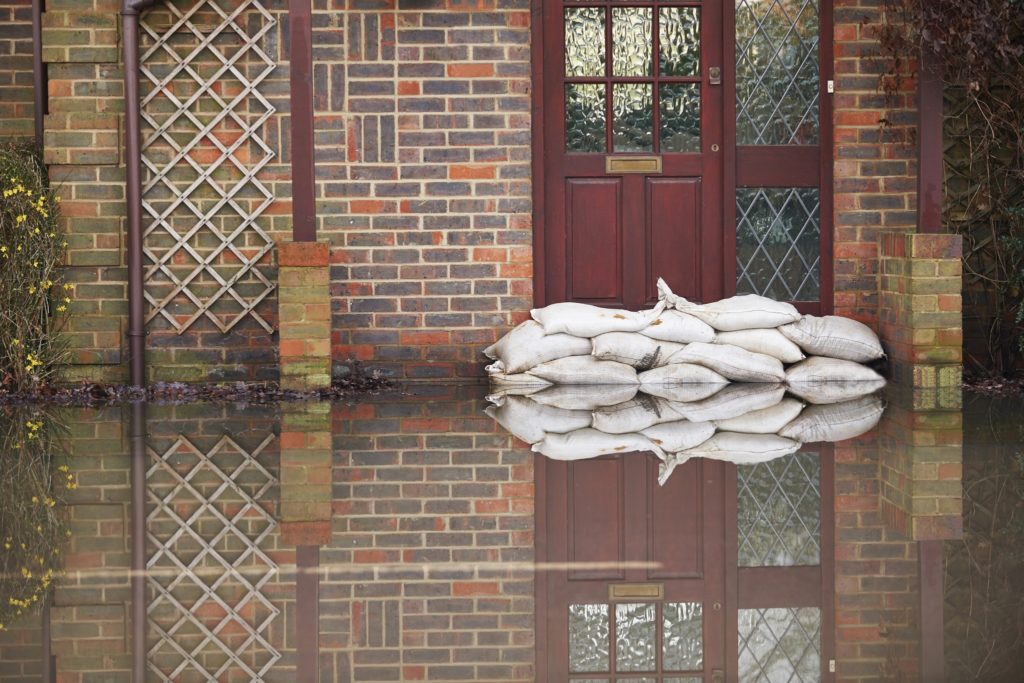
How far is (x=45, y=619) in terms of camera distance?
3895 mm

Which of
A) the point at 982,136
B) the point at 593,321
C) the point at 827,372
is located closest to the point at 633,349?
the point at 593,321

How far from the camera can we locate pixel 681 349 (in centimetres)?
828

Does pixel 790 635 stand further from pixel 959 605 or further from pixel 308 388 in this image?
pixel 308 388

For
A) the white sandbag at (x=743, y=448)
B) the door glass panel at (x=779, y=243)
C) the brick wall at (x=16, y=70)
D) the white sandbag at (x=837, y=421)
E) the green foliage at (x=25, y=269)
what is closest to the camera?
the white sandbag at (x=743, y=448)

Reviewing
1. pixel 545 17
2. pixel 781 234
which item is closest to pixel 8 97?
pixel 545 17

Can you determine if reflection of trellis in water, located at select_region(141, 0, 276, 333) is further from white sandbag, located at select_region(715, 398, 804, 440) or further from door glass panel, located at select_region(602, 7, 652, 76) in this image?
white sandbag, located at select_region(715, 398, 804, 440)

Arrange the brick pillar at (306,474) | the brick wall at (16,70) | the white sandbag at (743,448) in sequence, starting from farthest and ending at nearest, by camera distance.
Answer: the brick wall at (16,70) → the white sandbag at (743,448) → the brick pillar at (306,474)

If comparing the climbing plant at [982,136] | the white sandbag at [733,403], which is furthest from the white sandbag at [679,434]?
the climbing plant at [982,136]

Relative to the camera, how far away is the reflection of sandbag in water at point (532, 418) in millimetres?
6766

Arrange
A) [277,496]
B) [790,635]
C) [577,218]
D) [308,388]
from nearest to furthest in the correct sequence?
[790,635] → [277,496] → [308,388] → [577,218]

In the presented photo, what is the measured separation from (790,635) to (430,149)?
17.2 ft

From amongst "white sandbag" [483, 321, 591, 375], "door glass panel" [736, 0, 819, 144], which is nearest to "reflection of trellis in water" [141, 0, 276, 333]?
"white sandbag" [483, 321, 591, 375]

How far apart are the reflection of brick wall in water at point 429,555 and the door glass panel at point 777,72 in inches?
111

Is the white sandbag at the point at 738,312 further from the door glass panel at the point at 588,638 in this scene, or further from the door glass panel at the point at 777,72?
the door glass panel at the point at 588,638
